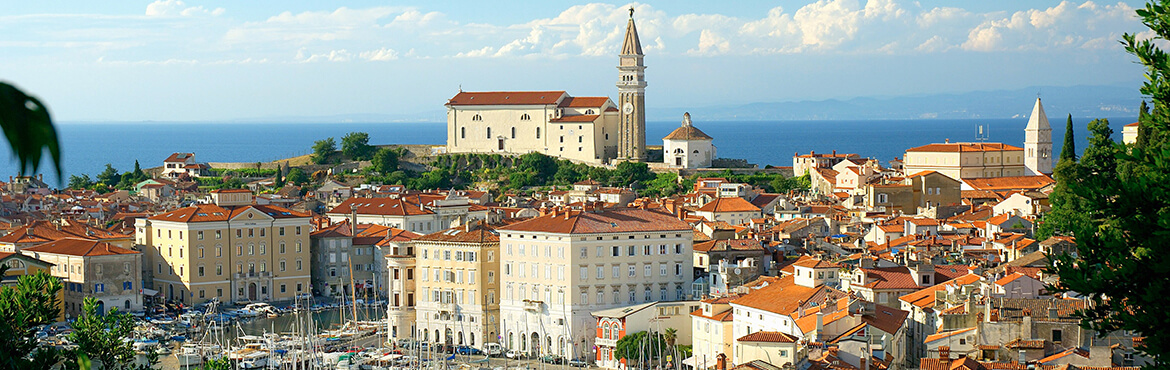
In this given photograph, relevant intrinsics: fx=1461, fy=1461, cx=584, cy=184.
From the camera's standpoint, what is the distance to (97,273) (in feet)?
161

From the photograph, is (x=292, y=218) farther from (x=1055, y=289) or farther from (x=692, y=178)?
(x=1055, y=289)

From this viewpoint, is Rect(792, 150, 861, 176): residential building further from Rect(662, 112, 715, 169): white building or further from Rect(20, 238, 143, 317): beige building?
Rect(20, 238, 143, 317): beige building

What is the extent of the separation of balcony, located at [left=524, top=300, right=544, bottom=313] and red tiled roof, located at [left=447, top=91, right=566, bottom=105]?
49.1 meters

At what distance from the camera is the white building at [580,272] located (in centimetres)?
4091

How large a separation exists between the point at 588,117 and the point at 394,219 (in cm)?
2848

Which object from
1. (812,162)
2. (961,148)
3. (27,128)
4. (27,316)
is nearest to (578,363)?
(27,316)

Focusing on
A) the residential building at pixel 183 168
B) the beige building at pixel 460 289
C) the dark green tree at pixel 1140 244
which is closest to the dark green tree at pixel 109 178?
the residential building at pixel 183 168

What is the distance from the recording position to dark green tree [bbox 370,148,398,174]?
301 feet

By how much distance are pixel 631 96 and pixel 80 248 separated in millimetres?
43482

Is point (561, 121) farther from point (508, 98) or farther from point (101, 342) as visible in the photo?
point (101, 342)

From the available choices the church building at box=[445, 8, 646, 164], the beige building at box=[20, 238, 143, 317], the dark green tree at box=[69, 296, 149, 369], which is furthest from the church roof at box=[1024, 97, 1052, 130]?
the dark green tree at box=[69, 296, 149, 369]

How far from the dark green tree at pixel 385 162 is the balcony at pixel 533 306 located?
51396 mm

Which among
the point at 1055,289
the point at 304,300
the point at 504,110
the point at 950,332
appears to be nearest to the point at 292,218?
the point at 304,300

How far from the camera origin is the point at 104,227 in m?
61.5
